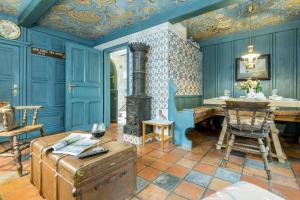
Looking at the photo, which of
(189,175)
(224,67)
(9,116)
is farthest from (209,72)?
(9,116)

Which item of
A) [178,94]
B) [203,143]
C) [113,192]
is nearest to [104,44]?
[178,94]

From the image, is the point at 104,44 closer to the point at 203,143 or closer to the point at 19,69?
the point at 19,69

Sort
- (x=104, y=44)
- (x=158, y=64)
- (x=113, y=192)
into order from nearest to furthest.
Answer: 1. (x=113, y=192)
2. (x=158, y=64)
3. (x=104, y=44)

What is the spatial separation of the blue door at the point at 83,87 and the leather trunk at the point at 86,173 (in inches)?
94.3

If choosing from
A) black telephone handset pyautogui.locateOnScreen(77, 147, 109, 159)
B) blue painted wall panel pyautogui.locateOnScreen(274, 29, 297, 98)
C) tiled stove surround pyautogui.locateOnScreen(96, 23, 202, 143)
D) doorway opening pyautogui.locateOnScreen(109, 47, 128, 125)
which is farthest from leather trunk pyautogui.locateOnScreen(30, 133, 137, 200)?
blue painted wall panel pyautogui.locateOnScreen(274, 29, 297, 98)

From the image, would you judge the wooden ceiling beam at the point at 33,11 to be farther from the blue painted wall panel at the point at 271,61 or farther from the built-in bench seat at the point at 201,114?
the blue painted wall panel at the point at 271,61

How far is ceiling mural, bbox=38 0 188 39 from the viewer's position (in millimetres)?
2736

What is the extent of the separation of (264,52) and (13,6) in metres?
5.45

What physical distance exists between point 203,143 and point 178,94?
3.77 feet

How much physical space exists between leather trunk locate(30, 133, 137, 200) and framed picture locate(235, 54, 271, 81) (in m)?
3.87

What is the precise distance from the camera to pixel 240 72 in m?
4.07

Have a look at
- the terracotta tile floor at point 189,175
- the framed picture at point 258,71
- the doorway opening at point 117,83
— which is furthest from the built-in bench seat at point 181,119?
the doorway opening at point 117,83

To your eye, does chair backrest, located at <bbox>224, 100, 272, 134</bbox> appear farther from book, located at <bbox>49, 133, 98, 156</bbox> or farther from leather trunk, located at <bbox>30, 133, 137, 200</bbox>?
book, located at <bbox>49, 133, 98, 156</bbox>

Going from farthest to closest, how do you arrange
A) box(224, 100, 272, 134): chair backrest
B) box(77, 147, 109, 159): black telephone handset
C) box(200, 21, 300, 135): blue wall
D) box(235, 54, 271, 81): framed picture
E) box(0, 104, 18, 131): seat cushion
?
box(235, 54, 271, 81): framed picture → box(200, 21, 300, 135): blue wall → box(0, 104, 18, 131): seat cushion → box(224, 100, 272, 134): chair backrest → box(77, 147, 109, 159): black telephone handset
